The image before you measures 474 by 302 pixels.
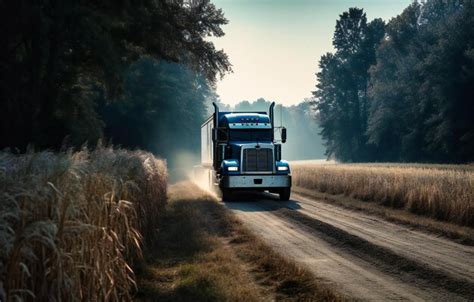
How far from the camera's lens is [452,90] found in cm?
4947

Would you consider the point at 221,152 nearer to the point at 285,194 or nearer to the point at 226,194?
the point at 226,194

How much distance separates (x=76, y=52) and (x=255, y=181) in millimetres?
9381

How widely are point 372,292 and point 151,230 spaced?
5.71m

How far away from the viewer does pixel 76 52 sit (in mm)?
21078

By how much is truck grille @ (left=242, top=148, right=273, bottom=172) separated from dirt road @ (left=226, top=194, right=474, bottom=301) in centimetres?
587

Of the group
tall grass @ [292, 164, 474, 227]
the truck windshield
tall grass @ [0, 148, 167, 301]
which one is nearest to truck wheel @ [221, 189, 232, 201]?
the truck windshield

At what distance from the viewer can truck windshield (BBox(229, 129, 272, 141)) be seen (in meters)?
23.9

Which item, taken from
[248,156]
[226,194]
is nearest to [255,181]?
[248,156]

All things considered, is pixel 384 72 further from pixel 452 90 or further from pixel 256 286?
pixel 256 286

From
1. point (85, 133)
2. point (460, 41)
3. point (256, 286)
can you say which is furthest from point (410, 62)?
point (256, 286)

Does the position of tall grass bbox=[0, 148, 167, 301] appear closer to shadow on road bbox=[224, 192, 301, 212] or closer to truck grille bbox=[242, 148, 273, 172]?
shadow on road bbox=[224, 192, 301, 212]

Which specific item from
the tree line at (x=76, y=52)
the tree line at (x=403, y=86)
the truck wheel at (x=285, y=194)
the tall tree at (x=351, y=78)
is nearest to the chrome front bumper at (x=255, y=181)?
the truck wheel at (x=285, y=194)

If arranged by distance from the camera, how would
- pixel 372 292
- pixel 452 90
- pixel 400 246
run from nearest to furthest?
pixel 372 292
pixel 400 246
pixel 452 90

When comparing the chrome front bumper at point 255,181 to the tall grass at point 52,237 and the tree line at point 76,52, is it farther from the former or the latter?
the tall grass at point 52,237
